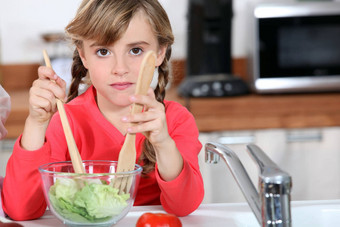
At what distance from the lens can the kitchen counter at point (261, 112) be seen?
7.76 ft

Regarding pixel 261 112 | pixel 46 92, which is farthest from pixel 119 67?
Answer: pixel 261 112

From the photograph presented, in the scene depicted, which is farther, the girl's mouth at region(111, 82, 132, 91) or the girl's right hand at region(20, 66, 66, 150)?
the girl's mouth at region(111, 82, 132, 91)

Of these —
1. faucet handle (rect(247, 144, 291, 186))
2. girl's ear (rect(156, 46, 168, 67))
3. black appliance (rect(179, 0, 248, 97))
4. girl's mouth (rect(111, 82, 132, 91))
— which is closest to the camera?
faucet handle (rect(247, 144, 291, 186))

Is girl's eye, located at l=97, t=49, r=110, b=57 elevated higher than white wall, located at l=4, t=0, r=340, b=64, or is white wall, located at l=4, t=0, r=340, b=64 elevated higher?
white wall, located at l=4, t=0, r=340, b=64

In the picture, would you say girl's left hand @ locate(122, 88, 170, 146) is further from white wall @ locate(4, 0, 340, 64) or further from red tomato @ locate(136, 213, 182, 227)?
white wall @ locate(4, 0, 340, 64)

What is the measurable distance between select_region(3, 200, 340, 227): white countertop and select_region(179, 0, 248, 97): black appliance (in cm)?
145

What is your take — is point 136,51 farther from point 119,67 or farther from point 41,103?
point 41,103

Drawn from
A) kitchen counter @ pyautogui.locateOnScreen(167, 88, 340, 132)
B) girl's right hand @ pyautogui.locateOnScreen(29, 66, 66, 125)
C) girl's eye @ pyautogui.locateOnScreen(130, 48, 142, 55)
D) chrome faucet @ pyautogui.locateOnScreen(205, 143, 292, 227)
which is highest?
girl's eye @ pyautogui.locateOnScreen(130, 48, 142, 55)

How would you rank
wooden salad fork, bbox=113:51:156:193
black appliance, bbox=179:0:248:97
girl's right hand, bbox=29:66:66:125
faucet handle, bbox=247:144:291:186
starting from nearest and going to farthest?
1. faucet handle, bbox=247:144:291:186
2. wooden salad fork, bbox=113:51:156:193
3. girl's right hand, bbox=29:66:66:125
4. black appliance, bbox=179:0:248:97

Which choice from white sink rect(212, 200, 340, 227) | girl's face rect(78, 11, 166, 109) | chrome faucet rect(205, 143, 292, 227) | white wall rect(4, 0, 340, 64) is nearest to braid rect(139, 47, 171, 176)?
girl's face rect(78, 11, 166, 109)

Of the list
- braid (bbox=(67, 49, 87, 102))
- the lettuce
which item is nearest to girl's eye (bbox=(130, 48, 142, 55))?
braid (bbox=(67, 49, 87, 102))

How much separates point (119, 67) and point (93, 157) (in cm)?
26

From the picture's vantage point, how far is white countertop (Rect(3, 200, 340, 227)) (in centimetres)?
94

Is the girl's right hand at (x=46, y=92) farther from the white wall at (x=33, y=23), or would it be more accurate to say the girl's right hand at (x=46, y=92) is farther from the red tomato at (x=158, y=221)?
the white wall at (x=33, y=23)
